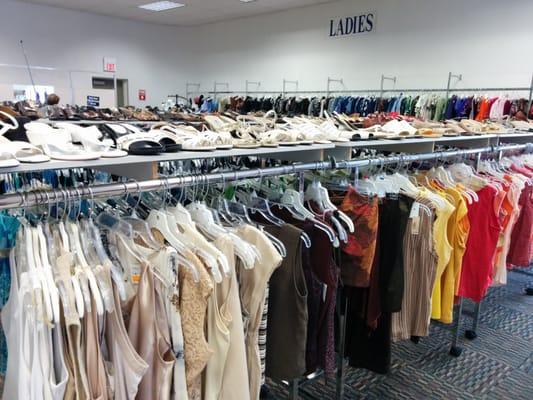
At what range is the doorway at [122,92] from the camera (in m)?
10.8

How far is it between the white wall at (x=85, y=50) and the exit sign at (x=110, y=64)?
0.12 m

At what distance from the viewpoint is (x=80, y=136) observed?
154 centimetres

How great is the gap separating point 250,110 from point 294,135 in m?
7.78

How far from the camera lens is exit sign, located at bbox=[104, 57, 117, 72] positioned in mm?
10359

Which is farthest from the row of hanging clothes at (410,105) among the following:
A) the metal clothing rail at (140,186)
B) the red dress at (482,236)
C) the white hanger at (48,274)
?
the white hanger at (48,274)

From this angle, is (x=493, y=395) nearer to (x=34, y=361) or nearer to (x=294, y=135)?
(x=294, y=135)

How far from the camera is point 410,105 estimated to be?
735 cm

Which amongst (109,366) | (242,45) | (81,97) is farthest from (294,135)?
(242,45)

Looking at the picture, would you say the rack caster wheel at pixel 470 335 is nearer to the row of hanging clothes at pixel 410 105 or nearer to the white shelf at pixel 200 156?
the white shelf at pixel 200 156

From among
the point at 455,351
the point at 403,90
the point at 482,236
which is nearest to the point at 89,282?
the point at 482,236

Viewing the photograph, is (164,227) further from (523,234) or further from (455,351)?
(523,234)

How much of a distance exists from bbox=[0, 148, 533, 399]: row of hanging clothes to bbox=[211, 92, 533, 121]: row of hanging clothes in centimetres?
423

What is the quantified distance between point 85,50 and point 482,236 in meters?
10.2

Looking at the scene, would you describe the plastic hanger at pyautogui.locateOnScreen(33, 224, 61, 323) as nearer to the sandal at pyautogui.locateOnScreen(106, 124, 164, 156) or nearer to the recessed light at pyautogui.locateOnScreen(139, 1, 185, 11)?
the sandal at pyautogui.locateOnScreen(106, 124, 164, 156)
